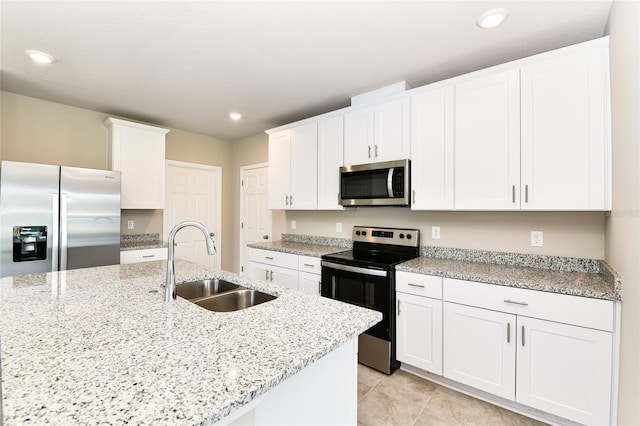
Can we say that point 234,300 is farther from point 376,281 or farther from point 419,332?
point 419,332

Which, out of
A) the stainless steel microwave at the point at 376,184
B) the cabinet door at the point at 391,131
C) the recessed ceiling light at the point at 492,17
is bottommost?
the stainless steel microwave at the point at 376,184

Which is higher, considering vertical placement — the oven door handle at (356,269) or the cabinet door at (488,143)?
the cabinet door at (488,143)

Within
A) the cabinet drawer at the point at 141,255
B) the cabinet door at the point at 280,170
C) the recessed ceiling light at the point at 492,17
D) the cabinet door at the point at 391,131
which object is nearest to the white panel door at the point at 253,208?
the cabinet door at the point at 280,170

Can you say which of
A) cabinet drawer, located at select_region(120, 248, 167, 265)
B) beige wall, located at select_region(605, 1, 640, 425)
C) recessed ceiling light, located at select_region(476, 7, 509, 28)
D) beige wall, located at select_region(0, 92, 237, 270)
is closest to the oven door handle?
beige wall, located at select_region(605, 1, 640, 425)

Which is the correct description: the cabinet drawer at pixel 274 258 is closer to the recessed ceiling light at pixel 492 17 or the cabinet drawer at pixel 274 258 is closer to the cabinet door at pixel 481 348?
the cabinet door at pixel 481 348

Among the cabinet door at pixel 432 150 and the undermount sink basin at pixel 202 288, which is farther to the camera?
the cabinet door at pixel 432 150

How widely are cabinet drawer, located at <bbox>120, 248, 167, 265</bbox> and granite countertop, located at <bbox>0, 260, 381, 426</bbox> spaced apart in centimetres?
177

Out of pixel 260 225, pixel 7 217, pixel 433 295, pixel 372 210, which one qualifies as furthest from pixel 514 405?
pixel 7 217

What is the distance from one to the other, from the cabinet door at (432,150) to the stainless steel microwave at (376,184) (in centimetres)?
8

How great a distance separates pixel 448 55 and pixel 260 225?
324 cm

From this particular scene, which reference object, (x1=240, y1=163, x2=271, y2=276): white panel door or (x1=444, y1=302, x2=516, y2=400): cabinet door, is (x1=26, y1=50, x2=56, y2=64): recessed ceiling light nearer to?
(x1=240, y1=163, x2=271, y2=276): white panel door

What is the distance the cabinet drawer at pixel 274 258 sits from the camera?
3121 millimetres

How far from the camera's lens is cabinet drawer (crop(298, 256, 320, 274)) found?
288 centimetres

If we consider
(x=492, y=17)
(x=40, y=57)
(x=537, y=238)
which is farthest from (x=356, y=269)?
(x=40, y=57)
